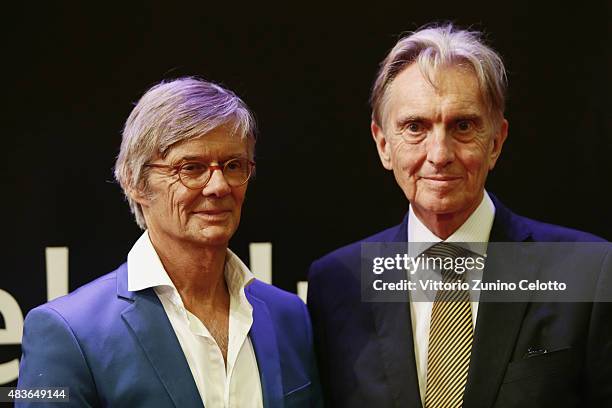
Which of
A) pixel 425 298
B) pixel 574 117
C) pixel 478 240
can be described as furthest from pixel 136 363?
pixel 574 117

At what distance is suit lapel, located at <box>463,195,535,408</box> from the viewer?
7.57 feet

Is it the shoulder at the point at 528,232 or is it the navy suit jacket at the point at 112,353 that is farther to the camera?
the shoulder at the point at 528,232

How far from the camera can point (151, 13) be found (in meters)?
2.99

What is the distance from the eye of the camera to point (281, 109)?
301cm

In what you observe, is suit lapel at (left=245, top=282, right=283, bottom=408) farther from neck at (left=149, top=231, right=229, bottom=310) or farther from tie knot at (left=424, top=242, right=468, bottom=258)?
tie knot at (left=424, top=242, right=468, bottom=258)

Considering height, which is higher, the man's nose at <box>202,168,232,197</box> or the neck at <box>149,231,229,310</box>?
the man's nose at <box>202,168,232,197</box>

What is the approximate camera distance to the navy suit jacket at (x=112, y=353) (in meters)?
2.12

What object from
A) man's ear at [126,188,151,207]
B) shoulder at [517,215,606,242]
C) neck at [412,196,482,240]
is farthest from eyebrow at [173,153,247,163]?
shoulder at [517,215,606,242]

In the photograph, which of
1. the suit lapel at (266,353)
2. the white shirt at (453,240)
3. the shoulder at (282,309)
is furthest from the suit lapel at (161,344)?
the white shirt at (453,240)

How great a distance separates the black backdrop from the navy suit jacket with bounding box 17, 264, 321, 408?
0.78m

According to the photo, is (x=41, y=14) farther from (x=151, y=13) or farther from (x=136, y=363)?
(x=136, y=363)

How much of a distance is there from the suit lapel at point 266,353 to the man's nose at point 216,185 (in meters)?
0.39

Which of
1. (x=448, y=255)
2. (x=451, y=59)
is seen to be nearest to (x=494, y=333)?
(x=448, y=255)

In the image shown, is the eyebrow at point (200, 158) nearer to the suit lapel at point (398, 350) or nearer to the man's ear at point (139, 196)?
the man's ear at point (139, 196)
